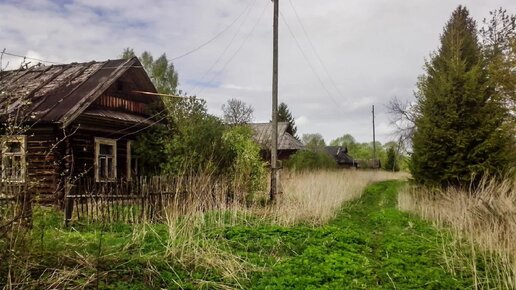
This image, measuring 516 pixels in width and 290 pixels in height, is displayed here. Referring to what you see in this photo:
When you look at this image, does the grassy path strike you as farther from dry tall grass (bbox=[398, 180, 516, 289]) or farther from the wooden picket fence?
the wooden picket fence

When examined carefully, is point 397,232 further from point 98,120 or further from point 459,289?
point 98,120

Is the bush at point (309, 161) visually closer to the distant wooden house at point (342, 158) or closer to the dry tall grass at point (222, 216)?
the dry tall grass at point (222, 216)

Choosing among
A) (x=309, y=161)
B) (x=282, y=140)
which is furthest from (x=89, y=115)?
(x=282, y=140)

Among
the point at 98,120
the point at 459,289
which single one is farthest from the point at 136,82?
the point at 459,289

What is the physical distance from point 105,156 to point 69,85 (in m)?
2.82

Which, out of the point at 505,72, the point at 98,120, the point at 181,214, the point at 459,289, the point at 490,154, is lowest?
the point at 459,289

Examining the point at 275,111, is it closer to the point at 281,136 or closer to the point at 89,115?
the point at 89,115

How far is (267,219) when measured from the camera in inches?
401

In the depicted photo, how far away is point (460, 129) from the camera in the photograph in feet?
45.4

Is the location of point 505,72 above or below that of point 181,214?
above

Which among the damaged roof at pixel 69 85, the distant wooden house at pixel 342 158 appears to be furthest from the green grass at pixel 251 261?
the distant wooden house at pixel 342 158

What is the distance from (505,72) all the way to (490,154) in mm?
2669

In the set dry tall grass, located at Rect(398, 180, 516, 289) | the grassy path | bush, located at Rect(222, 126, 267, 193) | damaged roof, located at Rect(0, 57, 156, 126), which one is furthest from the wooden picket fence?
dry tall grass, located at Rect(398, 180, 516, 289)

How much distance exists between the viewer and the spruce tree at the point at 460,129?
1332 centimetres
